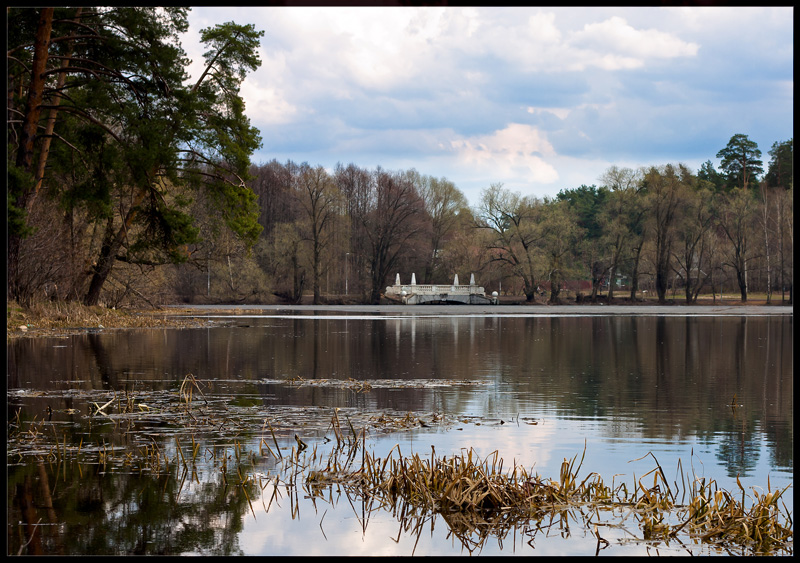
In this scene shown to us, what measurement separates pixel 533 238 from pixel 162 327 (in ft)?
184

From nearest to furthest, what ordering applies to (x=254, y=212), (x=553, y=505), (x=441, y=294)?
(x=553, y=505), (x=254, y=212), (x=441, y=294)

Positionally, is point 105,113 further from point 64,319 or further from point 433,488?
point 433,488

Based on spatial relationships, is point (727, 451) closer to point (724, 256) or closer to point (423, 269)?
point (724, 256)

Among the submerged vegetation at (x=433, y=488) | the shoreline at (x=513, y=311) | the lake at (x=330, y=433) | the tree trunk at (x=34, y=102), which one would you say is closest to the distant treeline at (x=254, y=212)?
the tree trunk at (x=34, y=102)

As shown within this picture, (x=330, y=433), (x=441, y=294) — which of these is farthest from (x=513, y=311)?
(x=330, y=433)

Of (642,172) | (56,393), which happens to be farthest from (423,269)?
(56,393)

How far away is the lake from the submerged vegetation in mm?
46

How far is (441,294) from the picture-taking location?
91.8m

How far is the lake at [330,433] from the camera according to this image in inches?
245

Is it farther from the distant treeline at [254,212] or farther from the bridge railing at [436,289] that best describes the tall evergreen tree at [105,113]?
the bridge railing at [436,289]

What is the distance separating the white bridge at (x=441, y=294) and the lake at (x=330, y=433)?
67.0 metres

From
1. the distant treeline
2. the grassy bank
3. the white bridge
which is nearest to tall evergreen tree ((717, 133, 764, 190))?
the distant treeline

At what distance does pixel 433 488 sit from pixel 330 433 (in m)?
3.26

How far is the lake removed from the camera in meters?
6.21
